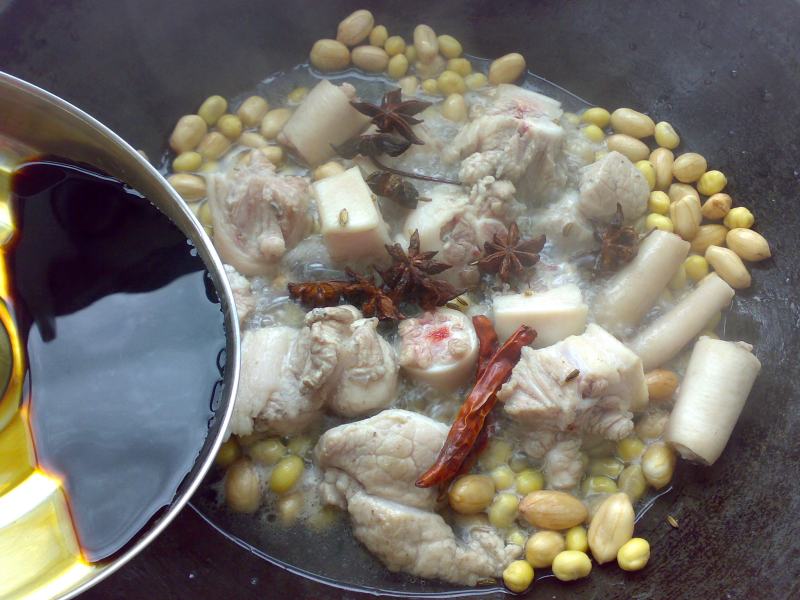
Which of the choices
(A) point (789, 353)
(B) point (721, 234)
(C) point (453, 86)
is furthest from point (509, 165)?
(A) point (789, 353)

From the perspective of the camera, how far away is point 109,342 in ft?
7.64

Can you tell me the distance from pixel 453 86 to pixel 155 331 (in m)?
2.15

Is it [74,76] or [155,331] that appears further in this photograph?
[74,76]

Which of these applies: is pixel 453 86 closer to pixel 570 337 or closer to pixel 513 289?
pixel 513 289

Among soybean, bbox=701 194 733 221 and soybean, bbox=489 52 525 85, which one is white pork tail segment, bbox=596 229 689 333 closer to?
soybean, bbox=701 194 733 221

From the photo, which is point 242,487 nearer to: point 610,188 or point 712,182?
point 610,188

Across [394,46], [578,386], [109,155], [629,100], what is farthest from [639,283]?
[109,155]

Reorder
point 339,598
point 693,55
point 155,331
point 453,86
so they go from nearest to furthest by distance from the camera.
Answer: point 155,331 < point 339,598 < point 693,55 < point 453,86

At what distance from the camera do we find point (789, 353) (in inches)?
120

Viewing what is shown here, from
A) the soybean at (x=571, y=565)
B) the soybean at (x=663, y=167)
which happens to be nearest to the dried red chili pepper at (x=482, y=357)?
the soybean at (x=571, y=565)

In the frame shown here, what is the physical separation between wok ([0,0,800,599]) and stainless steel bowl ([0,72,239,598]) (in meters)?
0.77

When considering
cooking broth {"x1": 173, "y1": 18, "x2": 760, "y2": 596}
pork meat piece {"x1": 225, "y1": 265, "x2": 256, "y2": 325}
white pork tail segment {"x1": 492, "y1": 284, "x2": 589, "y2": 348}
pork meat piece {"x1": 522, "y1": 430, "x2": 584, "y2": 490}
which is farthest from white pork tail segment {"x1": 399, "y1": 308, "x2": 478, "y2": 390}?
pork meat piece {"x1": 225, "y1": 265, "x2": 256, "y2": 325}

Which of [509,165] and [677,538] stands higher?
[509,165]

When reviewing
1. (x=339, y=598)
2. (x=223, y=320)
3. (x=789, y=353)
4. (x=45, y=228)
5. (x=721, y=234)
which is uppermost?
(x=45, y=228)
